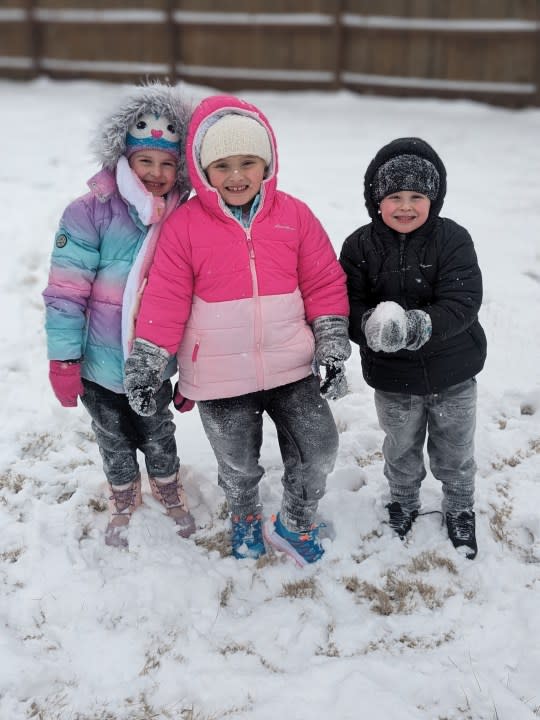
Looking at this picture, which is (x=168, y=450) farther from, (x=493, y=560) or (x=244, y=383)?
(x=493, y=560)

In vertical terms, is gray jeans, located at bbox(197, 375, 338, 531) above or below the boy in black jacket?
below

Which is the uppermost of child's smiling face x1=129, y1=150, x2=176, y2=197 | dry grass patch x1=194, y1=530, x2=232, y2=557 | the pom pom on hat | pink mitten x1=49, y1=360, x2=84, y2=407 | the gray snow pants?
the pom pom on hat

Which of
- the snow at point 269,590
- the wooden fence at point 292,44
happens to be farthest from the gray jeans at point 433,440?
the wooden fence at point 292,44

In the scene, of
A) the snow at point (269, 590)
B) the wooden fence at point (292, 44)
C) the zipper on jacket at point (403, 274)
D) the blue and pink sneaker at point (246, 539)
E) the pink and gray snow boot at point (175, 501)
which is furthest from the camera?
the wooden fence at point (292, 44)

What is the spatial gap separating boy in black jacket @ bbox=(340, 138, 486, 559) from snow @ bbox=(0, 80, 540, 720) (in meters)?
0.33

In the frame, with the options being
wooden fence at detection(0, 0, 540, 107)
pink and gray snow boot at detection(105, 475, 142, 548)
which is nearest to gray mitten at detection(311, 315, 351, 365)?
pink and gray snow boot at detection(105, 475, 142, 548)

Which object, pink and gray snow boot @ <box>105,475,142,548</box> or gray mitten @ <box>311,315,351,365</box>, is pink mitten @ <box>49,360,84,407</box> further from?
gray mitten @ <box>311,315,351,365</box>

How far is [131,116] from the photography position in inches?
97.4

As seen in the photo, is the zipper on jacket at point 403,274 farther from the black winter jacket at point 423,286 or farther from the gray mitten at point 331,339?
the gray mitten at point 331,339

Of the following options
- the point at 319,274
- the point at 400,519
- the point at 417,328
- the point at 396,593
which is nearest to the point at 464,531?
the point at 400,519

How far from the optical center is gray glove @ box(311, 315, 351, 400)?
243 centimetres

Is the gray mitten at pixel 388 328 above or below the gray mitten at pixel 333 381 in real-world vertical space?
above

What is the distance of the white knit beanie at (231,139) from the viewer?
2316 millimetres

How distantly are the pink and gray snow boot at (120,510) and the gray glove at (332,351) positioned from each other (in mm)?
1044
